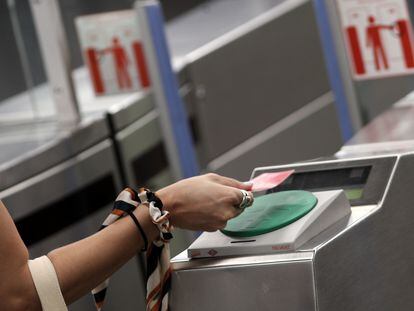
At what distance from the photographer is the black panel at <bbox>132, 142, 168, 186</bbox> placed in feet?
10.1

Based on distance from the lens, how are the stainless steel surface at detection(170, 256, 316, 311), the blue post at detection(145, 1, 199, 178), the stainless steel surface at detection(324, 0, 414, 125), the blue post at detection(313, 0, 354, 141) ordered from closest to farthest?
the stainless steel surface at detection(170, 256, 316, 311) → the stainless steel surface at detection(324, 0, 414, 125) → the blue post at detection(313, 0, 354, 141) → the blue post at detection(145, 1, 199, 178)

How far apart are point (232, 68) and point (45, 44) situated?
2.18 ft

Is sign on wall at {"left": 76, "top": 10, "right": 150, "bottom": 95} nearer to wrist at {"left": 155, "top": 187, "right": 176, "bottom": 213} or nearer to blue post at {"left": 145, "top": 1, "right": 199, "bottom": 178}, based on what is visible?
blue post at {"left": 145, "top": 1, "right": 199, "bottom": 178}

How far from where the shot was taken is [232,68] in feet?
10.9

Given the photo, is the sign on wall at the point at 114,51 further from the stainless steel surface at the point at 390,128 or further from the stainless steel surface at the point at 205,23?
the stainless steel surface at the point at 390,128

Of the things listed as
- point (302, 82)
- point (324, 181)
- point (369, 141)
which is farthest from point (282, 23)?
point (324, 181)

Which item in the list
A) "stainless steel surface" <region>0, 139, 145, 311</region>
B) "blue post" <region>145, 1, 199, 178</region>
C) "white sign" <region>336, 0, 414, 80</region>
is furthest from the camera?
"blue post" <region>145, 1, 199, 178</region>

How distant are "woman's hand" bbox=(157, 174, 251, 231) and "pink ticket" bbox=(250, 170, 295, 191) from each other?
0.22 feet

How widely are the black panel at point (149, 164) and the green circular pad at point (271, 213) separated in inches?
61.4

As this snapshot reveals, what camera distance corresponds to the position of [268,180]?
1536 millimetres

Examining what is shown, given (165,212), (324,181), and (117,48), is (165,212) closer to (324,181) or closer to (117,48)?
(324,181)

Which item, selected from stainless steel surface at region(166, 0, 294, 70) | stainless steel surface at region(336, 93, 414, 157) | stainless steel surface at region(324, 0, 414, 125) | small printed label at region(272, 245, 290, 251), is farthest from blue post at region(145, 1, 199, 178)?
small printed label at region(272, 245, 290, 251)

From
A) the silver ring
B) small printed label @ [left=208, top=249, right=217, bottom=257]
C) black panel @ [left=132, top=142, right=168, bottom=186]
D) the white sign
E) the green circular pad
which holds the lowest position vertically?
black panel @ [left=132, top=142, right=168, bottom=186]

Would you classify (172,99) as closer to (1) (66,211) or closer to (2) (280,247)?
(1) (66,211)
